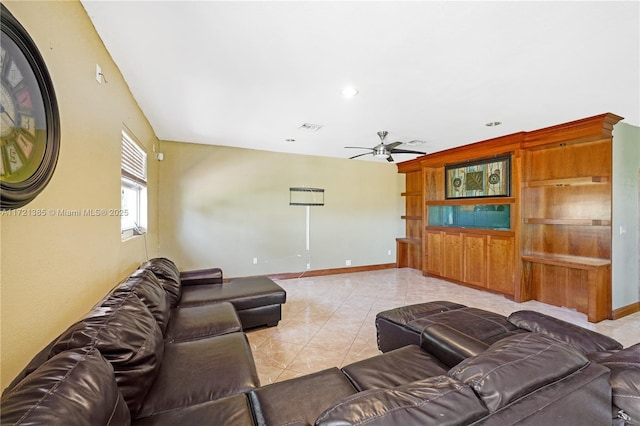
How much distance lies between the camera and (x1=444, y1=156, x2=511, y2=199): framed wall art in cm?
439

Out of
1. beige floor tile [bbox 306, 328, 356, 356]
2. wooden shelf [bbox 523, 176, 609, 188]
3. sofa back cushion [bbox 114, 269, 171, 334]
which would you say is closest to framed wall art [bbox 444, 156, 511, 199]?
wooden shelf [bbox 523, 176, 609, 188]

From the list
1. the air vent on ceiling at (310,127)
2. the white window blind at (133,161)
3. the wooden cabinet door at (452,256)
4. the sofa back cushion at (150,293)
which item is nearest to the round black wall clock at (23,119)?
the sofa back cushion at (150,293)

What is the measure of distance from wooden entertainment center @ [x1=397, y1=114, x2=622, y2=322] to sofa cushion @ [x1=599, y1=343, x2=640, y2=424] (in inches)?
126

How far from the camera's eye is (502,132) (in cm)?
404

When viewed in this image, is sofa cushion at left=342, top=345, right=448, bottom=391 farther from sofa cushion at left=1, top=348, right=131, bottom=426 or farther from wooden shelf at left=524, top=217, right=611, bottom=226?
wooden shelf at left=524, top=217, right=611, bottom=226

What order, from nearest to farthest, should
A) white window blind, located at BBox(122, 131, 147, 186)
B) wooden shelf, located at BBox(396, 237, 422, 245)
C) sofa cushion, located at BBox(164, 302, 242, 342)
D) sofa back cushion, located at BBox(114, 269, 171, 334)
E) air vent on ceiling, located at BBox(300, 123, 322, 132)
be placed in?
sofa back cushion, located at BBox(114, 269, 171, 334) < sofa cushion, located at BBox(164, 302, 242, 342) < white window blind, located at BBox(122, 131, 147, 186) < air vent on ceiling, located at BBox(300, 123, 322, 132) < wooden shelf, located at BBox(396, 237, 422, 245)

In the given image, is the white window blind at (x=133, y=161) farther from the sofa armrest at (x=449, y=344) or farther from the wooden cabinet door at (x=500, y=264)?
the wooden cabinet door at (x=500, y=264)

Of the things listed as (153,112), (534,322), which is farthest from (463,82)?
(153,112)

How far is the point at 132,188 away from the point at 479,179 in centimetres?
526

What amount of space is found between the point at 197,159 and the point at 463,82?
13.7ft

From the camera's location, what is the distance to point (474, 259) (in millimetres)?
4762

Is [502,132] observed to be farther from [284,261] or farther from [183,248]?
[183,248]

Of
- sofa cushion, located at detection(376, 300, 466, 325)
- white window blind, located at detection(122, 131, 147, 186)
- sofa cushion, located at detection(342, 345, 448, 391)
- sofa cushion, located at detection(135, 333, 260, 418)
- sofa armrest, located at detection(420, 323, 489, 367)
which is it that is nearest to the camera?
sofa cushion, located at detection(135, 333, 260, 418)

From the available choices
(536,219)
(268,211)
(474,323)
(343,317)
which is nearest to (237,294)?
(343,317)
